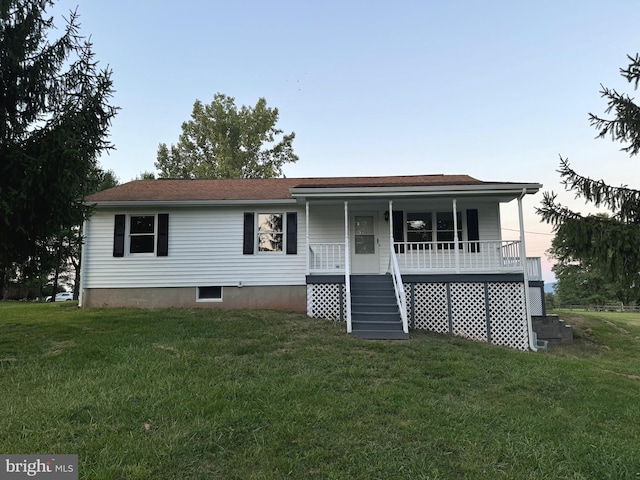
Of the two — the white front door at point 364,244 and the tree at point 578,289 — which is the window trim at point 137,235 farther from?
the tree at point 578,289

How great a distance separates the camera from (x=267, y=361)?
543cm

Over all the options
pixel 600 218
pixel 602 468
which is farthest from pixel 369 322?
pixel 602 468

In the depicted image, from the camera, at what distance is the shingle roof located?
1076cm

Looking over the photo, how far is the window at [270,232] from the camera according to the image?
1114 centimetres

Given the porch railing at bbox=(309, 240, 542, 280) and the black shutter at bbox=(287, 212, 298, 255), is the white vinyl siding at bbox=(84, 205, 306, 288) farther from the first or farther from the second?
the porch railing at bbox=(309, 240, 542, 280)

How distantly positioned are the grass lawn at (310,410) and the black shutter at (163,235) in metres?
4.32

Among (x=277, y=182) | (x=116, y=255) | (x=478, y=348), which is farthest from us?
(x=277, y=182)

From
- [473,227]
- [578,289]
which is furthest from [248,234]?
[578,289]

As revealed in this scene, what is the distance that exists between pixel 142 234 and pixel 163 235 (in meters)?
0.68

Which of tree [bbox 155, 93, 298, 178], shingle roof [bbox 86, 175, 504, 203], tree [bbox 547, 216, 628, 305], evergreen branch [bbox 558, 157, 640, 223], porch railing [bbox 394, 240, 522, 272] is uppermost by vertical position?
tree [bbox 155, 93, 298, 178]

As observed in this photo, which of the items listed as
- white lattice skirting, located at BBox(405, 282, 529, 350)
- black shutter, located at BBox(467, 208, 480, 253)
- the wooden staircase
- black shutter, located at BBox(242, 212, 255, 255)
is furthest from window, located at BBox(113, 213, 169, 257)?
black shutter, located at BBox(467, 208, 480, 253)

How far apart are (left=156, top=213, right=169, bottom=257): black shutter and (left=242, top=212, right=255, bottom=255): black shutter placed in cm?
228

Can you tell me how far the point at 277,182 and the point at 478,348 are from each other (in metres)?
8.86

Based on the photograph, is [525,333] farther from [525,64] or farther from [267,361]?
[525,64]
